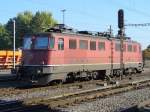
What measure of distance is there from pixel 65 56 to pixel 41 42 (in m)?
1.77

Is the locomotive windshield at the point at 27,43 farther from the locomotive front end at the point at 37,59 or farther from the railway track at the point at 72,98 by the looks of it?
the railway track at the point at 72,98

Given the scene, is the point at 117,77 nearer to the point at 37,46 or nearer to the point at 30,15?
the point at 37,46

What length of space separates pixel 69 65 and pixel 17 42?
66191 mm

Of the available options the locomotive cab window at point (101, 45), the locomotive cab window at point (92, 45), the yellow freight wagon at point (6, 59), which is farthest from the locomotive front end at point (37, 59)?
the yellow freight wagon at point (6, 59)

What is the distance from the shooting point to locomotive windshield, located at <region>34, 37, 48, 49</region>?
2412 centimetres

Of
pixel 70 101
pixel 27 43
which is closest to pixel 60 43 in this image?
pixel 27 43

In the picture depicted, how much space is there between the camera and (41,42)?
24.4 meters

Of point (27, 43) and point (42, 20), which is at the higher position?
point (42, 20)

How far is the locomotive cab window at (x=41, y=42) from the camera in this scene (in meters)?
24.1

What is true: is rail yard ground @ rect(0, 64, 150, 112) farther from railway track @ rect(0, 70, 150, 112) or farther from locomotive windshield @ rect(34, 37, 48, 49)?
locomotive windshield @ rect(34, 37, 48, 49)

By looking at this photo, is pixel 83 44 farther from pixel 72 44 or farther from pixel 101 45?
pixel 101 45

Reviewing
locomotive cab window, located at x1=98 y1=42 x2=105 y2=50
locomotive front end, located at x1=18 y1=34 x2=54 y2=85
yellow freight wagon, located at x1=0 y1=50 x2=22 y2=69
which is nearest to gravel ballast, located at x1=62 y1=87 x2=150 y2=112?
locomotive front end, located at x1=18 y1=34 x2=54 y2=85

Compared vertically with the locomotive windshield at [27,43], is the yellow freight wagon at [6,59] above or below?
below

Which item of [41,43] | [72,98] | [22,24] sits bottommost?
[72,98]
